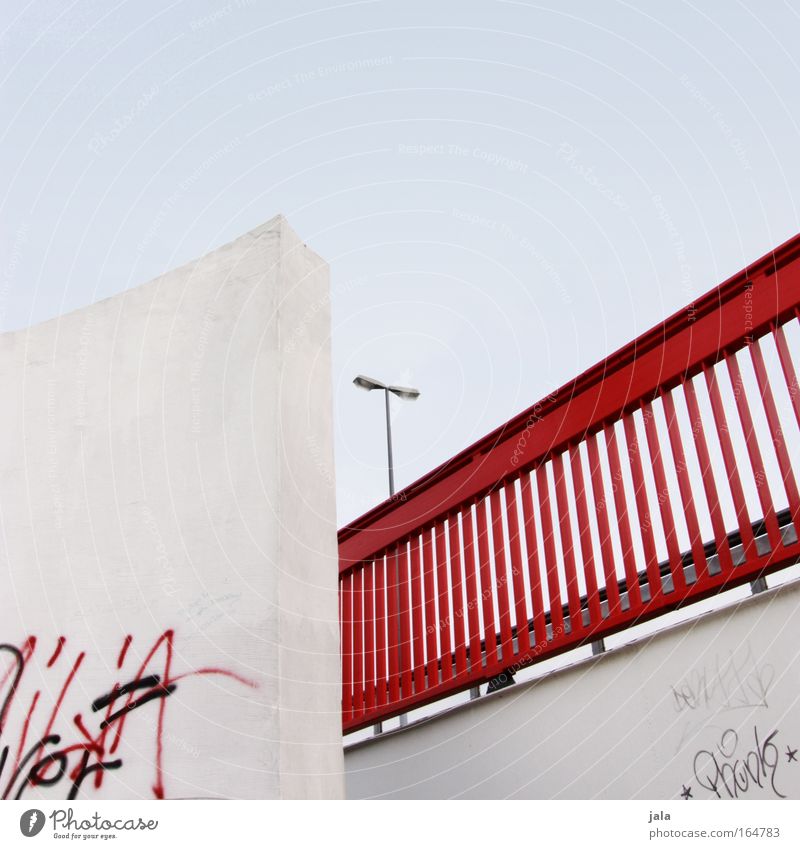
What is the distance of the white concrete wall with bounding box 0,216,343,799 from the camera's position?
334cm

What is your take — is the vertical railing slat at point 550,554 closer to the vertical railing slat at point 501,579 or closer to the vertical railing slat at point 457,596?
the vertical railing slat at point 501,579

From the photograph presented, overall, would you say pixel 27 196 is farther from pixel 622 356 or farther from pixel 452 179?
pixel 622 356

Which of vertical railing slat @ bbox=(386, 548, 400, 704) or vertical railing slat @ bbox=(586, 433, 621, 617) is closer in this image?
vertical railing slat @ bbox=(586, 433, 621, 617)

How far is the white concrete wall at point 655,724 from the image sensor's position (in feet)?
9.60

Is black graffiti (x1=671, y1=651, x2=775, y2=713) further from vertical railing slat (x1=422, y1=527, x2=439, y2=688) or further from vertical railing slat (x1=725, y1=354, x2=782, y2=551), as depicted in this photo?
vertical railing slat (x1=422, y1=527, x2=439, y2=688)

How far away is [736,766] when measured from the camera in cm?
299

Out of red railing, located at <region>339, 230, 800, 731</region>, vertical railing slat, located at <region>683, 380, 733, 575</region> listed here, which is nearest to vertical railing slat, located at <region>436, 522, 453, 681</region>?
red railing, located at <region>339, 230, 800, 731</region>

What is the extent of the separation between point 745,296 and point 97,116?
10.1ft

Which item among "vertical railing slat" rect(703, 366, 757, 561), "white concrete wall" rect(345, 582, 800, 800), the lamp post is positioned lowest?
"white concrete wall" rect(345, 582, 800, 800)

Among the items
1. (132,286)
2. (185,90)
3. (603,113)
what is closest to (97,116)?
(185,90)

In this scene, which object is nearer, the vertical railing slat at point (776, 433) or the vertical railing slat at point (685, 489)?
A: the vertical railing slat at point (776, 433)

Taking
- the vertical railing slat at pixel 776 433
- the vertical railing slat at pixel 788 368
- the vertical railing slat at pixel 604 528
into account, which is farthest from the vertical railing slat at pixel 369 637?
the vertical railing slat at pixel 788 368

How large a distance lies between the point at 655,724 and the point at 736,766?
38 cm

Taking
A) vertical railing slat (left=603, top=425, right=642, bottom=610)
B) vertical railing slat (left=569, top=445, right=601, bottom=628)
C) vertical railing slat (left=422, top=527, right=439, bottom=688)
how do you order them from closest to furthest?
vertical railing slat (left=603, top=425, right=642, bottom=610), vertical railing slat (left=569, top=445, right=601, bottom=628), vertical railing slat (left=422, top=527, right=439, bottom=688)
